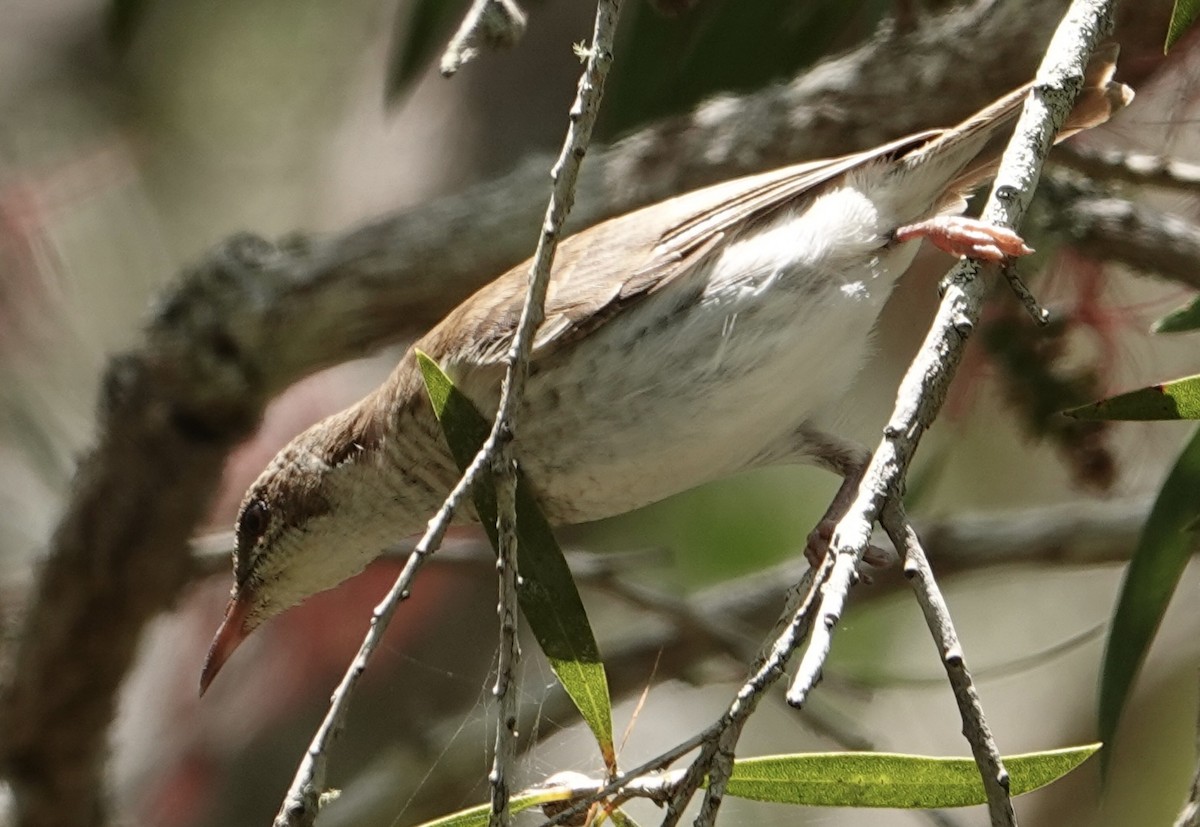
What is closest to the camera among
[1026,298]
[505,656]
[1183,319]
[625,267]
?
[505,656]

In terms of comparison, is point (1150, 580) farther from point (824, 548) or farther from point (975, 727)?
point (975, 727)

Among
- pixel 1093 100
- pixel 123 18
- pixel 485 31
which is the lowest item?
pixel 1093 100

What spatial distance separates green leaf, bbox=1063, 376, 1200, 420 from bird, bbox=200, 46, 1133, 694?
1.35 feet

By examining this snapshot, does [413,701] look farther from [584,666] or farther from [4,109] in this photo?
[4,109]

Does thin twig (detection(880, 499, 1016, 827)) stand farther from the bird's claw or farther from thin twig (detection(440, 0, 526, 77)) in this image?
the bird's claw

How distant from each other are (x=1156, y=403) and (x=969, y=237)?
15.4 inches

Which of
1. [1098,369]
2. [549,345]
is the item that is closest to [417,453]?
[549,345]

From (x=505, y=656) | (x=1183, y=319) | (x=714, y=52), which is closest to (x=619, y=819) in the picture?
(x=505, y=656)

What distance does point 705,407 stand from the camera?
243 centimetres

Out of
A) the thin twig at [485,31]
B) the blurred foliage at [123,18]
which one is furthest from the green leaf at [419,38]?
the thin twig at [485,31]

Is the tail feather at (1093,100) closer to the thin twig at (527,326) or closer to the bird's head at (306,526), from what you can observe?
the thin twig at (527,326)

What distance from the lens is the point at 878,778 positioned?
1807 mm

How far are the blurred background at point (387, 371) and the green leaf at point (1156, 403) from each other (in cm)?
91

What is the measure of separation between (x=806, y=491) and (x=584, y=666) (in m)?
3.85
